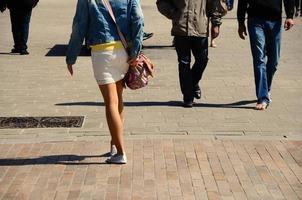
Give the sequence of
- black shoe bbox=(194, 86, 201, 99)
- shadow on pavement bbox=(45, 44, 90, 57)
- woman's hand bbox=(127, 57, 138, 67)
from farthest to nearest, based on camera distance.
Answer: shadow on pavement bbox=(45, 44, 90, 57) < black shoe bbox=(194, 86, 201, 99) < woman's hand bbox=(127, 57, 138, 67)

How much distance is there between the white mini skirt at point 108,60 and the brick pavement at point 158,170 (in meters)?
0.84

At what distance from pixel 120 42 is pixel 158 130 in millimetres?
1611

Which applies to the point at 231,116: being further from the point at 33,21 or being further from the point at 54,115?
the point at 33,21

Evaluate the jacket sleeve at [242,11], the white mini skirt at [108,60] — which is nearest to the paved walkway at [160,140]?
the white mini skirt at [108,60]

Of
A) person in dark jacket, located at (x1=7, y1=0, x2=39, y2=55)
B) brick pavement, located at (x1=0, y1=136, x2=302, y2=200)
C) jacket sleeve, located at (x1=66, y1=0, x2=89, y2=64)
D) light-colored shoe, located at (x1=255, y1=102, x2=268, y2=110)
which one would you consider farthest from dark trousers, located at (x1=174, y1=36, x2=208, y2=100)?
person in dark jacket, located at (x1=7, y1=0, x2=39, y2=55)

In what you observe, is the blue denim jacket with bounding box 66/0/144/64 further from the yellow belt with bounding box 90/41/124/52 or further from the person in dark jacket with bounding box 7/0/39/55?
the person in dark jacket with bounding box 7/0/39/55

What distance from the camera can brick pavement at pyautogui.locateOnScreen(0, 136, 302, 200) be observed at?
4848 millimetres

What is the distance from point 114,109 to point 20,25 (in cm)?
758

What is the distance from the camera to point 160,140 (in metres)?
6.25

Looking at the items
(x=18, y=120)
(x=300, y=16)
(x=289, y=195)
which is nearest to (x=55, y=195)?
(x=289, y=195)

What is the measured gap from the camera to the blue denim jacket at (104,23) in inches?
207

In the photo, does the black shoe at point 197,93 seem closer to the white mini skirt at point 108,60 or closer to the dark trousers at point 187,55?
the dark trousers at point 187,55

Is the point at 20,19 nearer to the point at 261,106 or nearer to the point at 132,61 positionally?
the point at 261,106

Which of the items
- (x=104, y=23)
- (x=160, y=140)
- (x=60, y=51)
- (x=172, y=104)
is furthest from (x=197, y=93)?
(x=60, y=51)
